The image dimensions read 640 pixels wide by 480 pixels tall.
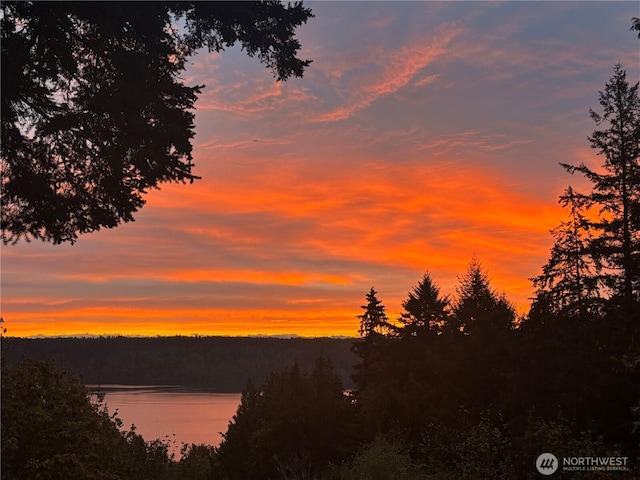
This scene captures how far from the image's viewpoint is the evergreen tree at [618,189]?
23.9 m

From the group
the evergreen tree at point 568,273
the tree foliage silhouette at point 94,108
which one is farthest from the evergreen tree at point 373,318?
the tree foliage silhouette at point 94,108

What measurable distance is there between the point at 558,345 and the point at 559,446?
6403 mm

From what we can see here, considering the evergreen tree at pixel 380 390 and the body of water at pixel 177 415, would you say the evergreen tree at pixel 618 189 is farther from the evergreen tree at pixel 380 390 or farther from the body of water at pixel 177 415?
the body of water at pixel 177 415

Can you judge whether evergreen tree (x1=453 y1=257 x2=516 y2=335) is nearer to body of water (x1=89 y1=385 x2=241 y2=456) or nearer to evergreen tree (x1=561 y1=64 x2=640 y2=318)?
evergreen tree (x1=561 y1=64 x2=640 y2=318)

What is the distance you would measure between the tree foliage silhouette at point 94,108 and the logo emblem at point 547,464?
15066 mm

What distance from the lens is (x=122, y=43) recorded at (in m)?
11.0

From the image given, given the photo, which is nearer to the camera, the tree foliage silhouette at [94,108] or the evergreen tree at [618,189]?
the tree foliage silhouette at [94,108]

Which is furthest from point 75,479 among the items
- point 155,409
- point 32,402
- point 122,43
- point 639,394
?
point 155,409

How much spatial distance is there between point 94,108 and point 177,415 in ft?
485

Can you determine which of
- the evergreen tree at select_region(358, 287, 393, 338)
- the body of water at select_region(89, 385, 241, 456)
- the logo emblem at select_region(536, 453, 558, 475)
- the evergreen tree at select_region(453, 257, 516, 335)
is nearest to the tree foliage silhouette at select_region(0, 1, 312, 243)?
the logo emblem at select_region(536, 453, 558, 475)

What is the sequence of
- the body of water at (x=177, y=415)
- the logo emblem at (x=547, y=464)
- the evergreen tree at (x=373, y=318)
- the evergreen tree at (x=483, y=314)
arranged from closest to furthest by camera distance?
the logo emblem at (x=547, y=464)
the evergreen tree at (x=483, y=314)
the evergreen tree at (x=373, y=318)
the body of water at (x=177, y=415)

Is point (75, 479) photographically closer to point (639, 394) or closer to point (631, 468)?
point (631, 468)

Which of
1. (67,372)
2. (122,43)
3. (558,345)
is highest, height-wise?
(122,43)

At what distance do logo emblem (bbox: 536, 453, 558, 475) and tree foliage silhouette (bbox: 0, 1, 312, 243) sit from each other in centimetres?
1507
